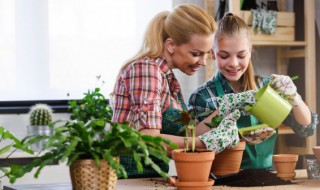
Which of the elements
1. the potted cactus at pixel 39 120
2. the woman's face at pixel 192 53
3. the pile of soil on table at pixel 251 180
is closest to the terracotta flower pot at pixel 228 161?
the pile of soil on table at pixel 251 180

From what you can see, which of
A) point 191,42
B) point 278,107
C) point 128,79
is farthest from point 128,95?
point 278,107

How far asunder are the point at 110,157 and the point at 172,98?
3.11 feet

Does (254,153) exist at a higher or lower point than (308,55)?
lower

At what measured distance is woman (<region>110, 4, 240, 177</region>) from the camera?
8.19ft

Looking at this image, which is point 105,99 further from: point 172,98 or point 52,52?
point 172,98

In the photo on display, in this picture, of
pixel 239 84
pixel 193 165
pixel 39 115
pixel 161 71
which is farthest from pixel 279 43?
pixel 193 165

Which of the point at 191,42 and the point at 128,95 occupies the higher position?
the point at 191,42

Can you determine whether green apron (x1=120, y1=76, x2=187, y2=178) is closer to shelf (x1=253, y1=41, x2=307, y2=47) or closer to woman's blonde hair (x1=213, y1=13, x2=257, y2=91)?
woman's blonde hair (x1=213, y1=13, x2=257, y2=91)

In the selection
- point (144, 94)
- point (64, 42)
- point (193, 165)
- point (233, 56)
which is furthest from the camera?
point (64, 42)

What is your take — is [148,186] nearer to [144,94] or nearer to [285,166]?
[144,94]

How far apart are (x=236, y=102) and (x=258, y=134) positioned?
0.48ft

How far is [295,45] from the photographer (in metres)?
4.44

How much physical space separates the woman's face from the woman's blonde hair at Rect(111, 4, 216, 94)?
0.07 ft

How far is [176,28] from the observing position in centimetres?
267
